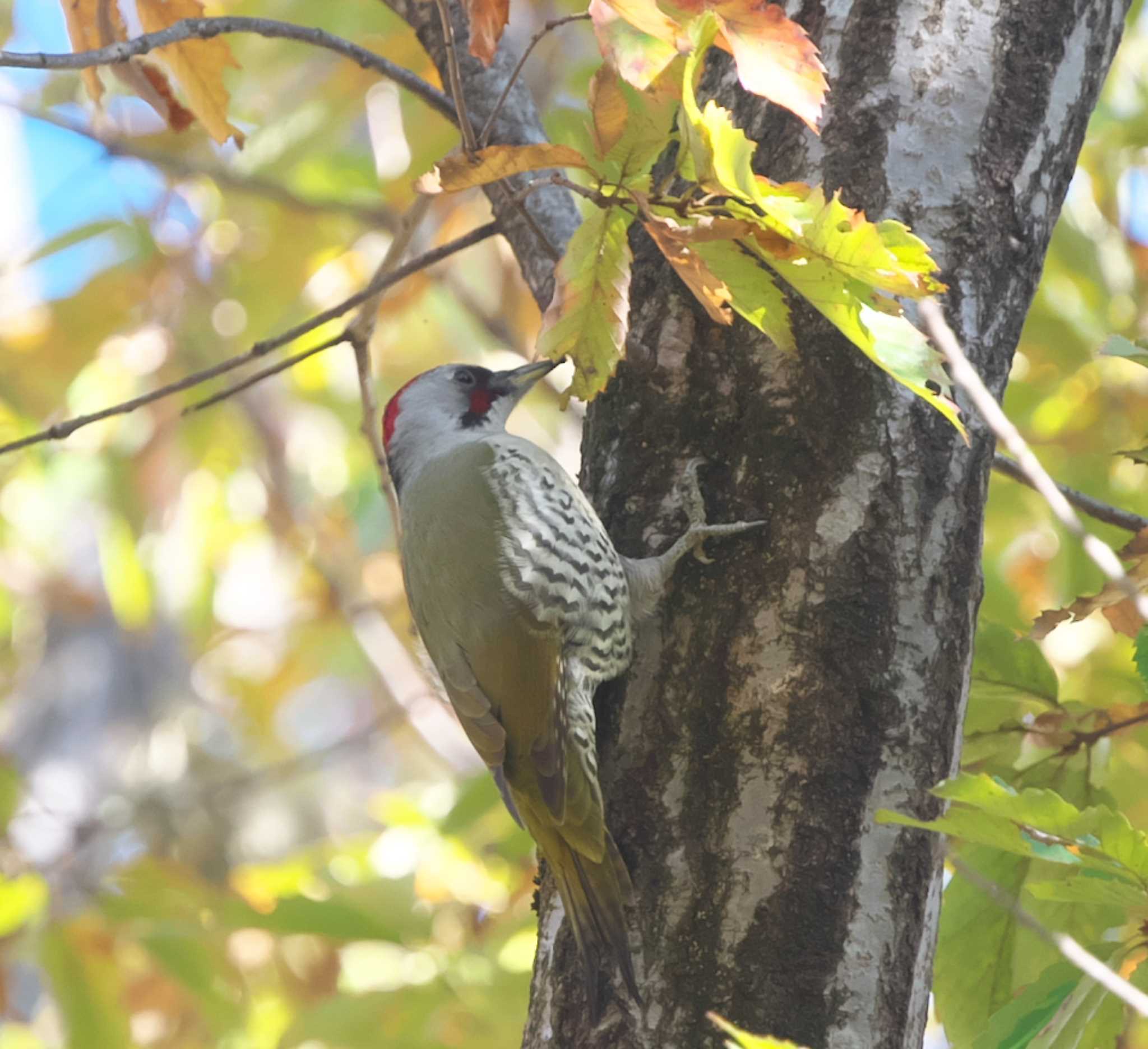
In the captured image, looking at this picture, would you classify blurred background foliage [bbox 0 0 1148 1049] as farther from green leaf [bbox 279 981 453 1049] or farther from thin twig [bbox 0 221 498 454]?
thin twig [bbox 0 221 498 454]

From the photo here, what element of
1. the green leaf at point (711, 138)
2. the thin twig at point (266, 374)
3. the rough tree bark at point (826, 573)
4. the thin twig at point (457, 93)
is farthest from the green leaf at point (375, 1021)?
the green leaf at point (711, 138)

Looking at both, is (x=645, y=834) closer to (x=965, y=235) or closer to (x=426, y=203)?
(x=965, y=235)

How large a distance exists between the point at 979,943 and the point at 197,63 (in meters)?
2.18

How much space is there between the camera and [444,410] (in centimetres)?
361

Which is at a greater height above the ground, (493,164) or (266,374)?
(493,164)

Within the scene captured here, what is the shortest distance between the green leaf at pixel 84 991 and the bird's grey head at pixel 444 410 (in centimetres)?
178

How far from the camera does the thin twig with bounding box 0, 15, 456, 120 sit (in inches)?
69.5

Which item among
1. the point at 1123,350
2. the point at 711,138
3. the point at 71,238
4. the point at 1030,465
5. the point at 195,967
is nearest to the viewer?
the point at 1030,465

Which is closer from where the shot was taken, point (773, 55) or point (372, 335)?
point (773, 55)

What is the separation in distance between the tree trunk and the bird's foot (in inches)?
0.9

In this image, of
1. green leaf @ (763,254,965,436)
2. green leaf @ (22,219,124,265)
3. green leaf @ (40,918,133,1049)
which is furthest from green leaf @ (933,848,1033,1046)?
green leaf @ (22,219,124,265)

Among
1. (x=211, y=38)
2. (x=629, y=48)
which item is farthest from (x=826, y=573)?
(x=211, y=38)

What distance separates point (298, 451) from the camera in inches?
355

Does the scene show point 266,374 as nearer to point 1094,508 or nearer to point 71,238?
point 1094,508
